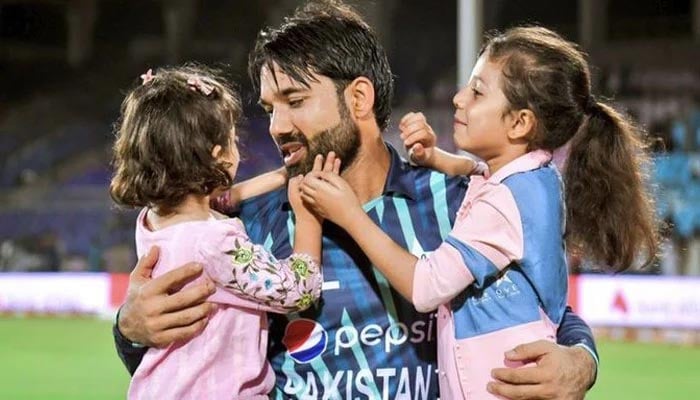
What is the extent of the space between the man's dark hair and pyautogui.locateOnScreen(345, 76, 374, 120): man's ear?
15 mm

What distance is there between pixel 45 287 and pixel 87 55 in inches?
348

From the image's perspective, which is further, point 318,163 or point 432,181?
point 432,181

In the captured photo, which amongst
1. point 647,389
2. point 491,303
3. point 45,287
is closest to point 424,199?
point 491,303

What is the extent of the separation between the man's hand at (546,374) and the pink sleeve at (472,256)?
18cm

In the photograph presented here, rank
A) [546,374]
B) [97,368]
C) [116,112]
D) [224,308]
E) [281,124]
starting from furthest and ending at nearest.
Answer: [116,112] → [97,368] → [281,124] → [224,308] → [546,374]

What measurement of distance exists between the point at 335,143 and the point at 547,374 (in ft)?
2.49

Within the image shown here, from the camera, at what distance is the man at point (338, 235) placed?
2.69 m

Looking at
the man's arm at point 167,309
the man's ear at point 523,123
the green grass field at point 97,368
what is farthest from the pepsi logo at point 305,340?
the green grass field at point 97,368

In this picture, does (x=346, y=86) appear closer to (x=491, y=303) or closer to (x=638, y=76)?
(x=491, y=303)

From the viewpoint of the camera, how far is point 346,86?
290cm

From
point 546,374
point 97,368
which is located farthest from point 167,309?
point 97,368

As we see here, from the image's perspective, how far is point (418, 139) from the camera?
9.86 feet

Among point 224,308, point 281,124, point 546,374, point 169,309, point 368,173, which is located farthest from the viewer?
point 368,173

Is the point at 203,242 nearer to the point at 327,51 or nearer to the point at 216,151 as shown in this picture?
the point at 216,151
